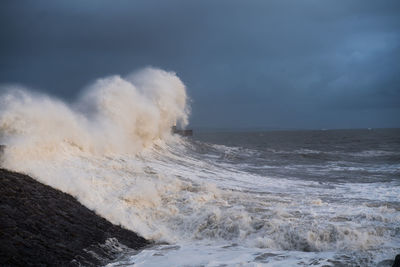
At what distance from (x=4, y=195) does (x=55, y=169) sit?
2263 millimetres

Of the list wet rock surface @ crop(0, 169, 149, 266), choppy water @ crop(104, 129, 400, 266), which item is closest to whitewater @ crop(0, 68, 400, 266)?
choppy water @ crop(104, 129, 400, 266)

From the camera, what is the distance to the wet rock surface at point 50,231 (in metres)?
4.59

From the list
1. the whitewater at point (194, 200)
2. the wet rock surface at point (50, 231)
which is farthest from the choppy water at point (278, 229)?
the wet rock surface at point (50, 231)

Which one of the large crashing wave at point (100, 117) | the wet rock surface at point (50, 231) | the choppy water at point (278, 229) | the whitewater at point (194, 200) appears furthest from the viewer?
the large crashing wave at point (100, 117)

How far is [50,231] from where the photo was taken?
5.21 m

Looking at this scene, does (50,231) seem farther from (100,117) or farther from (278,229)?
(100,117)

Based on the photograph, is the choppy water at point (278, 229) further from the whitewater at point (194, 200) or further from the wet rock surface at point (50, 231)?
the wet rock surface at point (50, 231)

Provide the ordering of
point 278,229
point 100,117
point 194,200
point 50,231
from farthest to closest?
1. point 100,117
2. point 194,200
3. point 278,229
4. point 50,231

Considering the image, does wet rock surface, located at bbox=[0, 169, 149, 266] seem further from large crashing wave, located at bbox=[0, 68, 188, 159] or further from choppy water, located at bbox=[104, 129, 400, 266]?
large crashing wave, located at bbox=[0, 68, 188, 159]

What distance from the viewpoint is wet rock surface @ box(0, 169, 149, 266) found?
4594mm

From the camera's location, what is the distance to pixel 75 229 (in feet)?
18.3

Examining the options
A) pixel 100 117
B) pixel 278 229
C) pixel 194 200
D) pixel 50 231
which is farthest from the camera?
pixel 100 117

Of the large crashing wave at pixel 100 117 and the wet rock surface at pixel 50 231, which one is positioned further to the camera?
the large crashing wave at pixel 100 117

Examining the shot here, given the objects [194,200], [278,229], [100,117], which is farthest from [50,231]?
[100,117]
